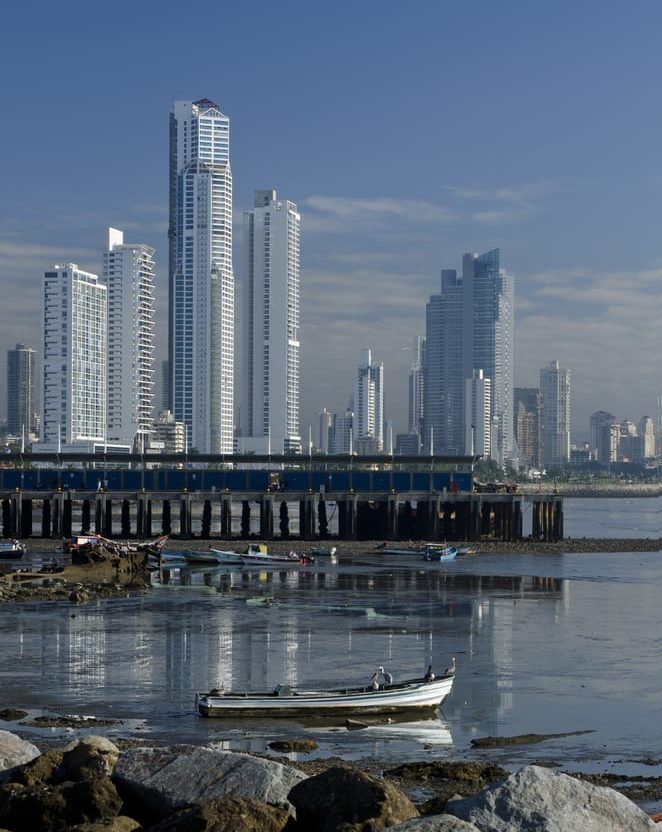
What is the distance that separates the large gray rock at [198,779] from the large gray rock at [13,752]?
2575mm

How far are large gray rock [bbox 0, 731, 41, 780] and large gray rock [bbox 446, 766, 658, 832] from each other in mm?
7424

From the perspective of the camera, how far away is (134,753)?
18.8 metres

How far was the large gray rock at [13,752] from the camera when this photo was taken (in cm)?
2025

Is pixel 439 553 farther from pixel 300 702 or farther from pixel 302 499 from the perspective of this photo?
pixel 300 702

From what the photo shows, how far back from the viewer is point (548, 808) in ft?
53.3

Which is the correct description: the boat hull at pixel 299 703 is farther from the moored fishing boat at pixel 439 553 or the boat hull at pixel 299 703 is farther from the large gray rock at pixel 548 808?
the moored fishing boat at pixel 439 553

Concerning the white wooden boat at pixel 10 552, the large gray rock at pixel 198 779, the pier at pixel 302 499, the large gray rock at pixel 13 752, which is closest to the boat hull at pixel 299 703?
the large gray rock at pixel 13 752

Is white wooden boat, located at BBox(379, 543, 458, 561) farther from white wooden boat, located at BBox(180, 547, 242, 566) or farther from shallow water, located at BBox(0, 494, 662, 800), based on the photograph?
shallow water, located at BBox(0, 494, 662, 800)

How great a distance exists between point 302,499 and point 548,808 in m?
98.4

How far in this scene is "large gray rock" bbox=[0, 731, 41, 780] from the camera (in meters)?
20.2

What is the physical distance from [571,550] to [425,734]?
77.2 m

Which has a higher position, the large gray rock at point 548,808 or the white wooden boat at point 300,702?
the large gray rock at point 548,808

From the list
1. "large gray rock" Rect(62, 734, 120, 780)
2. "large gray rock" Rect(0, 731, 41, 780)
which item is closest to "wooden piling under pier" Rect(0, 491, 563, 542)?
"large gray rock" Rect(0, 731, 41, 780)

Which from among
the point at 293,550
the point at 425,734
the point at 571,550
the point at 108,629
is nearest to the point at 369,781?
the point at 425,734
